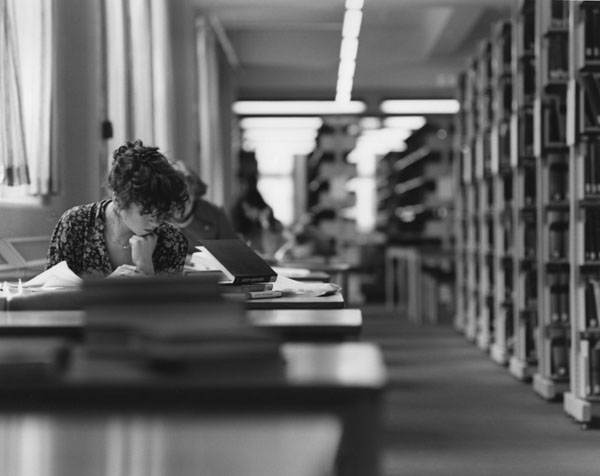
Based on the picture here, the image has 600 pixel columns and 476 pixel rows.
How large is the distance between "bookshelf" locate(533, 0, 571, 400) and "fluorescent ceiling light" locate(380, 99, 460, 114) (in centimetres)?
823

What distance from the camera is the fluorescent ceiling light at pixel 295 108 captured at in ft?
46.3

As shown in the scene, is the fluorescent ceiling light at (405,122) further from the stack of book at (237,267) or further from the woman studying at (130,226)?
the stack of book at (237,267)

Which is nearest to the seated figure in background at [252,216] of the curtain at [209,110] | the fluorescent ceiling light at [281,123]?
the curtain at [209,110]

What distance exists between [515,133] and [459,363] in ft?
6.29

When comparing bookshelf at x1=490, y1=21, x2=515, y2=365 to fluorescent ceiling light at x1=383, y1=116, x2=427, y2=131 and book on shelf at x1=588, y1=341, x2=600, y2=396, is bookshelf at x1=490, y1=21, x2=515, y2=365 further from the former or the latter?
fluorescent ceiling light at x1=383, y1=116, x2=427, y2=131

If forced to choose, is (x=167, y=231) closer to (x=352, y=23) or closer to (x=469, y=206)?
(x=352, y=23)

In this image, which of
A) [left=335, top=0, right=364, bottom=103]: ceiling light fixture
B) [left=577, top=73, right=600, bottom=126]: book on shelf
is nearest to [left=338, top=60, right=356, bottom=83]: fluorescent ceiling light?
[left=335, top=0, right=364, bottom=103]: ceiling light fixture

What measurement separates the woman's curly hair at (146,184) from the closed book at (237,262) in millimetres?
163

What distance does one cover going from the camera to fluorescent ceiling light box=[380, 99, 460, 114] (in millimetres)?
14008

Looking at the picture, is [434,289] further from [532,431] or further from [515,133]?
[532,431]

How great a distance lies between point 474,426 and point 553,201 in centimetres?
159

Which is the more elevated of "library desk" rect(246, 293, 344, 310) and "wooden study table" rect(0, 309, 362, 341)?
"wooden study table" rect(0, 309, 362, 341)

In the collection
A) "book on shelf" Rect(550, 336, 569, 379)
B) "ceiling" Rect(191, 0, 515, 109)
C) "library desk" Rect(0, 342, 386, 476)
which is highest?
"ceiling" Rect(191, 0, 515, 109)

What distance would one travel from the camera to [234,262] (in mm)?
2824
